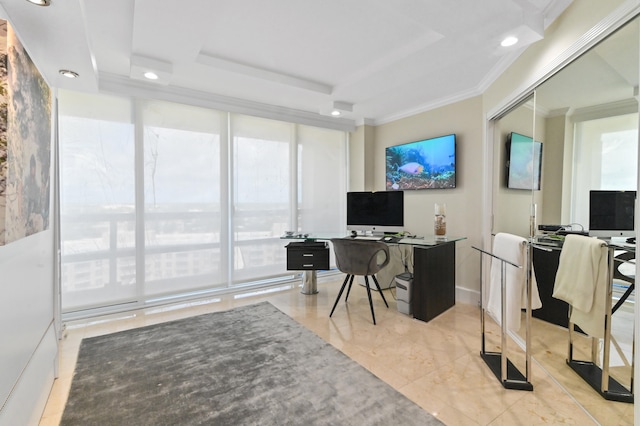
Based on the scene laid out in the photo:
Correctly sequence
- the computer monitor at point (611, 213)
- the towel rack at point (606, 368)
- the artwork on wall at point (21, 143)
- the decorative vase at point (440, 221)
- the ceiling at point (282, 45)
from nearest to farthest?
the artwork on wall at point (21, 143) < the computer monitor at point (611, 213) < the towel rack at point (606, 368) < the ceiling at point (282, 45) < the decorative vase at point (440, 221)

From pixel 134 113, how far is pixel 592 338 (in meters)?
4.61

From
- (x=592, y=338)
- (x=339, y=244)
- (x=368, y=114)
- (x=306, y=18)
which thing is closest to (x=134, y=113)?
(x=306, y=18)

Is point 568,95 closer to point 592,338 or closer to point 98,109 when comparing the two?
point 592,338

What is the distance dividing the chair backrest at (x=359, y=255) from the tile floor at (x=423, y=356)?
550 mm

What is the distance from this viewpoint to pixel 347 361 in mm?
2336

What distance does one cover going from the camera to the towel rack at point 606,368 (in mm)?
1618

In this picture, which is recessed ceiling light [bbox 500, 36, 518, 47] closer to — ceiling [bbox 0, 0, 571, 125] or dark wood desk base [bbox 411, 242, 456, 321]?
ceiling [bbox 0, 0, 571, 125]

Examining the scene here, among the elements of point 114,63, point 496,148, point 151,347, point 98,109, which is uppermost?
point 114,63

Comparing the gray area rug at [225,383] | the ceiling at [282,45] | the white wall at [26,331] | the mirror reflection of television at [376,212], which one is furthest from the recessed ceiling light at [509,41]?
the white wall at [26,331]

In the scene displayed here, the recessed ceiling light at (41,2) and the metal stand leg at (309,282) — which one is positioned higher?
the recessed ceiling light at (41,2)

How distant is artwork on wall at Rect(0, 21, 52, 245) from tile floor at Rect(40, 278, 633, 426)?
121cm

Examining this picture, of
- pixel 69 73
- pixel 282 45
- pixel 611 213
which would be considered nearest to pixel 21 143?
pixel 69 73

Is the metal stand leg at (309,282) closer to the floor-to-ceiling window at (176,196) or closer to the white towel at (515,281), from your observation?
the floor-to-ceiling window at (176,196)

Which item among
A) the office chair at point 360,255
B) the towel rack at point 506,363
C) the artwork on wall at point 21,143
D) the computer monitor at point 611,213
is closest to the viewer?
the artwork on wall at point 21,143
